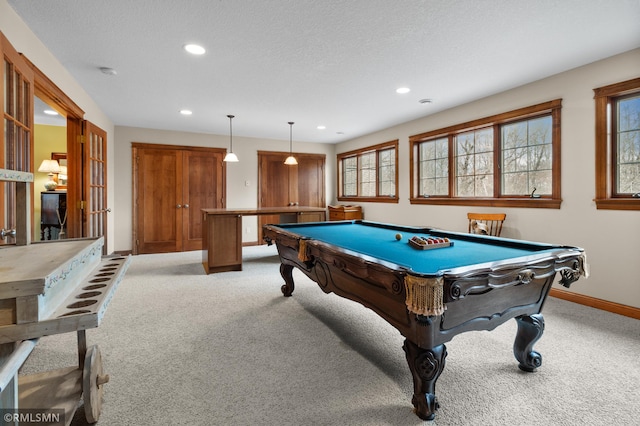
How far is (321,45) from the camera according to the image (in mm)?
2732

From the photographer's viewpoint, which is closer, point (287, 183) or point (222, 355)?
point (222, 355)

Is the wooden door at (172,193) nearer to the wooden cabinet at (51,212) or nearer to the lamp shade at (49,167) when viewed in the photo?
the wooden cabinet at (51,212)

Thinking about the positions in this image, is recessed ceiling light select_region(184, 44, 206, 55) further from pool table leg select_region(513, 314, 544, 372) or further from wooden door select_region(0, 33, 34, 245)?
pool table leg select_region(513, 314, 544, 372)

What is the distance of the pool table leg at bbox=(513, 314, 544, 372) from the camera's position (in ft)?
6.20

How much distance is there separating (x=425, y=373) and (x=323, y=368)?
0.73 meters

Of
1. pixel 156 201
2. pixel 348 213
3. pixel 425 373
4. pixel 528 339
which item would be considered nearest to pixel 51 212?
pixel 156 201

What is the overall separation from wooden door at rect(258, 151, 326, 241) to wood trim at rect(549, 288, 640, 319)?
4922mm

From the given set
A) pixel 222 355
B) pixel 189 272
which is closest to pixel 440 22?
pixel 222 355

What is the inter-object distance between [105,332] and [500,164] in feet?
15.2

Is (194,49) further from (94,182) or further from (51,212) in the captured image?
(51,212)

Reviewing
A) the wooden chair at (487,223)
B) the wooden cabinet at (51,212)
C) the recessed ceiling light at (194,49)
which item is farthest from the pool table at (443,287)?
the wooden cabinet at (51,212)

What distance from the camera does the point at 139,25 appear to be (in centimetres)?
241

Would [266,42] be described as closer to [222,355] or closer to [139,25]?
[139,25]

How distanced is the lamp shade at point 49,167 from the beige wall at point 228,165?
989 mm
